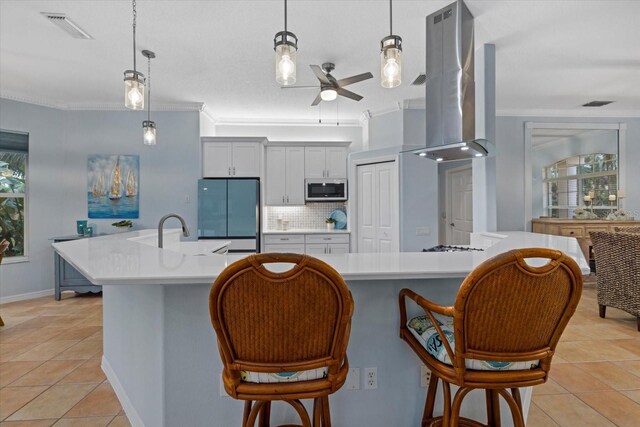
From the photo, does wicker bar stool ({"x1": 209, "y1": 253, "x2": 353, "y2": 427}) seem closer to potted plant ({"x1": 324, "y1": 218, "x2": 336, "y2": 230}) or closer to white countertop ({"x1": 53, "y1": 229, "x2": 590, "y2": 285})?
white countertop ({"x1": 53, "y1": 229, "x2": 590, "y2": 285})

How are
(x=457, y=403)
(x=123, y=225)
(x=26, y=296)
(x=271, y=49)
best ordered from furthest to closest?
(x=123, y=225) → (x=26, y=296) → (x=271, y=49) → (x=457, y=403)

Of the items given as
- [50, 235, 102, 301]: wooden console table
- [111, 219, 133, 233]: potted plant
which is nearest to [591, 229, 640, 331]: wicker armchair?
[111, 219, 133, 233]: potted plant

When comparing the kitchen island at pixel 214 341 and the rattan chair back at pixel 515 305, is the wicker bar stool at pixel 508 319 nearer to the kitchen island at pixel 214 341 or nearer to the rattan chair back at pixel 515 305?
the rattan chair back at pixel 515 305

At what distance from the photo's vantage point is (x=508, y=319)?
1.19 meters

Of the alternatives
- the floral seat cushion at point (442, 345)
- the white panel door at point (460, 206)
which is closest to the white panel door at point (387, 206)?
the white panel door at point (460, 206)

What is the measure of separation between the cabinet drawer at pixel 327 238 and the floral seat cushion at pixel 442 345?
12.6ft

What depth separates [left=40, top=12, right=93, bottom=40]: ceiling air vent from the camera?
2771 millimetres

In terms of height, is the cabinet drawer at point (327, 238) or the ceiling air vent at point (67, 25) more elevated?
the ceiling air vent at point (67, 25)

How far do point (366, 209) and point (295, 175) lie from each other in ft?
4.12

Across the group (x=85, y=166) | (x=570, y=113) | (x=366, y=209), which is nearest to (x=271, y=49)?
(x=366, y=209)

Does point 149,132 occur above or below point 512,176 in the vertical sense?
above

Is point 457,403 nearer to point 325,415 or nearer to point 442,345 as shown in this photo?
point 442,345

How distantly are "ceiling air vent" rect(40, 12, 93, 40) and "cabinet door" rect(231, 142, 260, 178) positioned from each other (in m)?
2.39

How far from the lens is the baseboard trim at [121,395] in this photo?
188 centimetres
